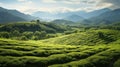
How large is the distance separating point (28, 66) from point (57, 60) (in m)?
20.0

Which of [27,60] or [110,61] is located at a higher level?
[27,60]

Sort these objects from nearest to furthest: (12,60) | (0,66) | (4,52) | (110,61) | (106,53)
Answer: (0,66) → (12,60) → (4,52) → (110,61) → (106,53)

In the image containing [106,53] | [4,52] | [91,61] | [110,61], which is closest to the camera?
[4,52]

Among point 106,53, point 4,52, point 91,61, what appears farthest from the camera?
point 106,53

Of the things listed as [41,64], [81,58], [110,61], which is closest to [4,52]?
[41,64]

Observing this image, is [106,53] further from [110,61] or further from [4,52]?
[4,52]

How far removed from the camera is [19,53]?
11481 centimetres

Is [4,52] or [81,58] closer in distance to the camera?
[4,52]

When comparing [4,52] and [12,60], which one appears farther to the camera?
[4,52]

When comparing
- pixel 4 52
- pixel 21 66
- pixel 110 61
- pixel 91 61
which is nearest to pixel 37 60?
pixel 21 66

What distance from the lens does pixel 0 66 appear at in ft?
301

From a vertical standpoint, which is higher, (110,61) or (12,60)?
(12,60)

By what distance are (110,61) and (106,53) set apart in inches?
568

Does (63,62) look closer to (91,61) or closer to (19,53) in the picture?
(91,61)
